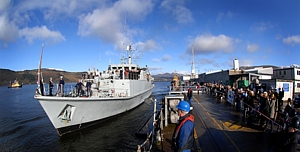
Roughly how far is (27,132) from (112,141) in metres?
7.12

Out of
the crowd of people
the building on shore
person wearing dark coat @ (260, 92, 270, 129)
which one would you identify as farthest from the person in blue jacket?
the building on shore

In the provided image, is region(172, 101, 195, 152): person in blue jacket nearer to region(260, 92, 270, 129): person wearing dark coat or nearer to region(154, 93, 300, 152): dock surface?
region(154, 93, 300, 152): dock surface

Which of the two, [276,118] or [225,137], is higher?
[276,118]

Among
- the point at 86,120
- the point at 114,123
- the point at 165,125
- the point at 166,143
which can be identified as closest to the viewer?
the point at 166,143

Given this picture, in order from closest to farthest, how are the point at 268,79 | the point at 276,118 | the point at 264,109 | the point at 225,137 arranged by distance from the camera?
the point at 225,137, the point at 264,109, the point at 276,118, the point at 268,79

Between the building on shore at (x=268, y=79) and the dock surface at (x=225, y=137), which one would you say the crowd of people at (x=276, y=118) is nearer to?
the dock surface at (x=225, y=137)

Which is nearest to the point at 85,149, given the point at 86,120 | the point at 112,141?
the point at 112,141

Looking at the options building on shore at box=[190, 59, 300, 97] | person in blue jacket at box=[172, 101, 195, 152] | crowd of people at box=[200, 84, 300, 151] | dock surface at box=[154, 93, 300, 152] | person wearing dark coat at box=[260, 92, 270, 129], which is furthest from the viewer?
building on shore at box=[190, 59, 300, 97]

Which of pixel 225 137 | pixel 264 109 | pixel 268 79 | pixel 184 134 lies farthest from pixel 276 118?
pixel 268 79

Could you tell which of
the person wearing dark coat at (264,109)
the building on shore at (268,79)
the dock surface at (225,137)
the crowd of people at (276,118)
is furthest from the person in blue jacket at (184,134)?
the building on shore at (268,79)

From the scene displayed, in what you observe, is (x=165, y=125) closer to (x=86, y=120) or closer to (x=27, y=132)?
(x=86, y=120)

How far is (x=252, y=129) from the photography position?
752 centimetres

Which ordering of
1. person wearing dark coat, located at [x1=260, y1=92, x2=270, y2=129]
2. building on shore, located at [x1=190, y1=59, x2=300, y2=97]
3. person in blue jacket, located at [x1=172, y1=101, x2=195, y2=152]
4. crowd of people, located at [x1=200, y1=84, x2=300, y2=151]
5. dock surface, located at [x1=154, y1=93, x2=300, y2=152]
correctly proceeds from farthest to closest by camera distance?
building on shore, located at [x1=190, y1=59, x2=300, y2=97] < person wearing dark coat, located at [x1=260, y1=92, x2=270, y2=129] < dock surface, located at [x1=154, y1=93, x2=300, y2=152] < crowd of people, located at [x1=200, y1=84, x2=300, y2=151] < person in blue jacket, located at [x1=172, y1=101, x2=195, y2=152]

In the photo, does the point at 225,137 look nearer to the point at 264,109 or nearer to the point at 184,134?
the point at 264,109
